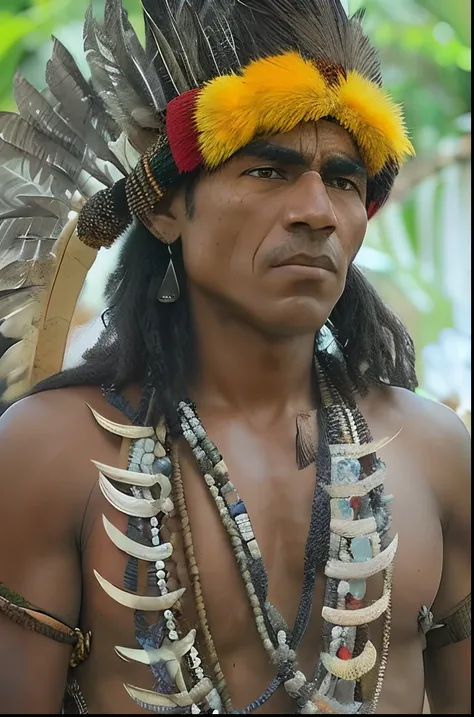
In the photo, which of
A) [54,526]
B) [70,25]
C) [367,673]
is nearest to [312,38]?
[70,25]

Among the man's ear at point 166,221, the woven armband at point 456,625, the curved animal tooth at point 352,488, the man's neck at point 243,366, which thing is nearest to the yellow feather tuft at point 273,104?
the man's ear at point 166,221

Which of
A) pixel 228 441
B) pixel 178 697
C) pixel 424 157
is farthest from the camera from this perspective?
pixel 424 157

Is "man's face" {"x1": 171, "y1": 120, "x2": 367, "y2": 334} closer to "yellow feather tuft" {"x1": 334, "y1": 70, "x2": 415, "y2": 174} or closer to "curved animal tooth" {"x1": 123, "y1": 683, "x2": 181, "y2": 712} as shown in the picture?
"yellow feather tuft" {"x1": 334, "y1": 70, "x2": 415, "y2": 174}

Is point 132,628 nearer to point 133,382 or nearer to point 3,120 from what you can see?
point 133,382

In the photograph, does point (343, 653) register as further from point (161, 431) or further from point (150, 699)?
point (161, 431)

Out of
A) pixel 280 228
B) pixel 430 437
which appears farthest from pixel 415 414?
pixel 280 228

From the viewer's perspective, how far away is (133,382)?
1.04 meters

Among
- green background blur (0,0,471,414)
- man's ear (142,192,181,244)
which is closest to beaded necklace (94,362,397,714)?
man's ear (142,192,181,244)

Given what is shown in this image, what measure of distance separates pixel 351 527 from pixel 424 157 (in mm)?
1026

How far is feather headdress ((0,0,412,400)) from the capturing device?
0.92m

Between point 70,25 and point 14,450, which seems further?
point 70,25

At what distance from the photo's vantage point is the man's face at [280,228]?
2.98ft

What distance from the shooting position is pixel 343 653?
93cm

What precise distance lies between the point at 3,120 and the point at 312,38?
489 mm
